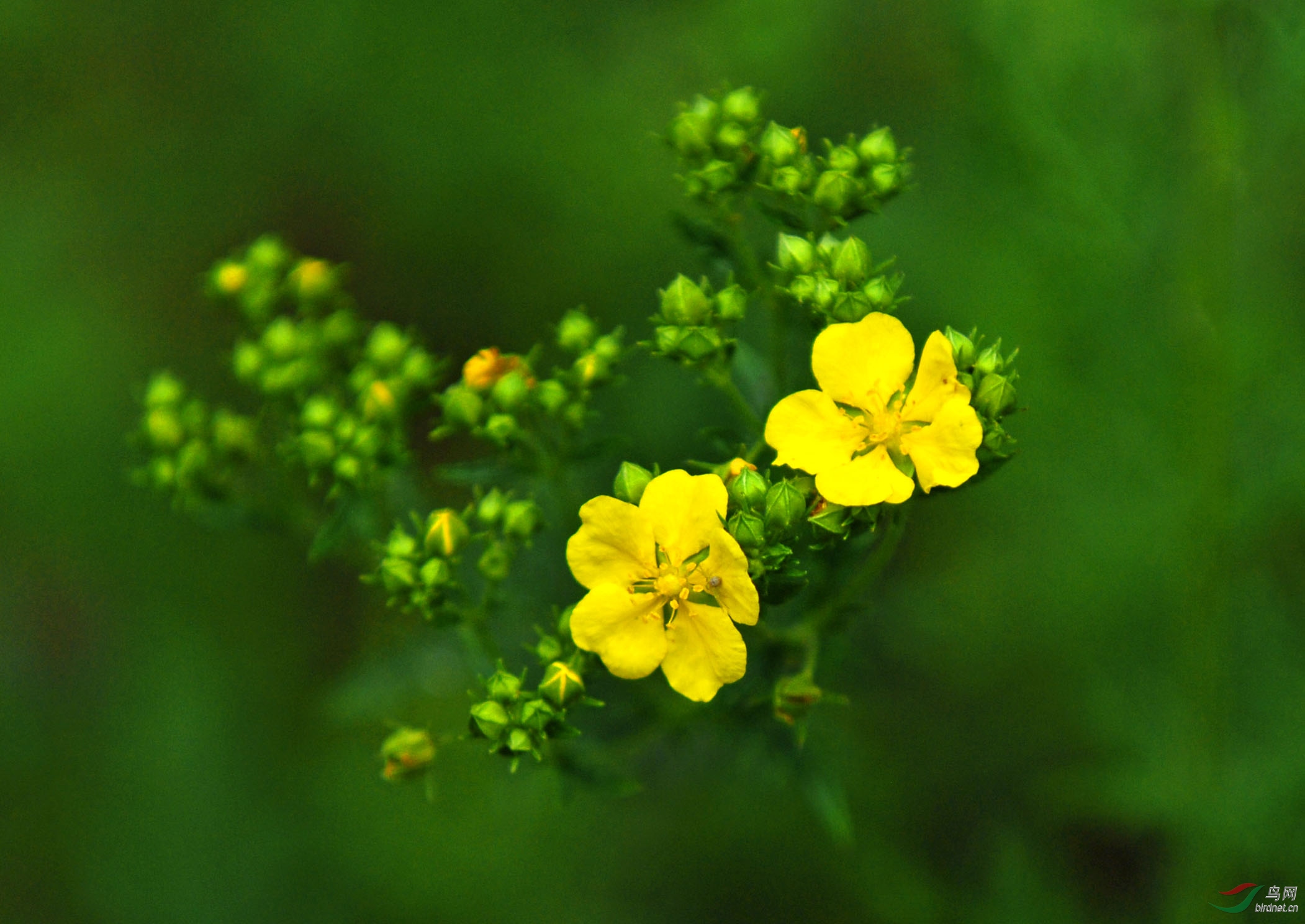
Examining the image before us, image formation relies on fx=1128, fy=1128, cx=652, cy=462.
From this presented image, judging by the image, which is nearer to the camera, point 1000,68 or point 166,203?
point 1000,68

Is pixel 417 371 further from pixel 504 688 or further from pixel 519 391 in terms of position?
pixel 504 688

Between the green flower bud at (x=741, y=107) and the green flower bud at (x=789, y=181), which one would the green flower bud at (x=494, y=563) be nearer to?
the green flower bud at (x=789, y=181)

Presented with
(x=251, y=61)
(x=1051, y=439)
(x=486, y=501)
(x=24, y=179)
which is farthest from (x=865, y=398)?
(x=24, y=179)

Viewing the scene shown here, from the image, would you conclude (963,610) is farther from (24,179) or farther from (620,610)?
(24,179)

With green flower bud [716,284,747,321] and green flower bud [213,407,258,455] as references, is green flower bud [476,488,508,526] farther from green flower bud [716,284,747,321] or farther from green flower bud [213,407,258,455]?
green flower bud [213,407,258,455]

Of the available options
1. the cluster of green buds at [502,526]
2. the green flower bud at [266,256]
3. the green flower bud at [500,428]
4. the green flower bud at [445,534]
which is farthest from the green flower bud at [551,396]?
the green flower bud at [266,256]
